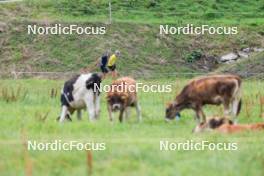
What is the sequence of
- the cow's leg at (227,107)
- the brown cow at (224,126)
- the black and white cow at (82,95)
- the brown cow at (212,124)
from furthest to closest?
1. the black and white cow at (82,95)
2. the cow's leg at (227,107)
3. the brown cow at (212,124)
4. the brown cow at (224,126)

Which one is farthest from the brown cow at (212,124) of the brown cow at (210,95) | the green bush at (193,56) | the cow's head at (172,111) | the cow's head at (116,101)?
the green bush at (193,56)

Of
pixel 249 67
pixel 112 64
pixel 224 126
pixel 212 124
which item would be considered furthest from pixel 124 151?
pixel 249 67

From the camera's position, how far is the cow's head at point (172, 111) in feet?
67.5

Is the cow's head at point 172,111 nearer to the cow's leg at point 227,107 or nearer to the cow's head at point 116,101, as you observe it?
the cow's head at point 116,101

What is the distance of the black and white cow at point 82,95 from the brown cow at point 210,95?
79.1 inches

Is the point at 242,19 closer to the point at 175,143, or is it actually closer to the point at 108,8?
the point at 108,8

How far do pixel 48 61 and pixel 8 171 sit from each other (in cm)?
3126

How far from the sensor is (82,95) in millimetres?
20328

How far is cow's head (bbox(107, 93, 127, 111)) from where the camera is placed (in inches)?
806

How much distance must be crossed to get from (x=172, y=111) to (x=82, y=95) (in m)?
2.46

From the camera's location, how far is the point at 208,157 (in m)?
13.8

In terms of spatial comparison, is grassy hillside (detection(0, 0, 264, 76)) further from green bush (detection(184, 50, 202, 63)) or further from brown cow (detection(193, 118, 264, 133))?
brown cow (detection(193, 118, 264, 133))

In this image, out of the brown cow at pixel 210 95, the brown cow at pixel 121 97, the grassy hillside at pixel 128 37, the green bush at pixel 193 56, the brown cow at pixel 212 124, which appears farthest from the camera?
the green bush at pixel 193 56

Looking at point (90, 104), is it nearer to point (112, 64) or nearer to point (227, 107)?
point (227, 107)
